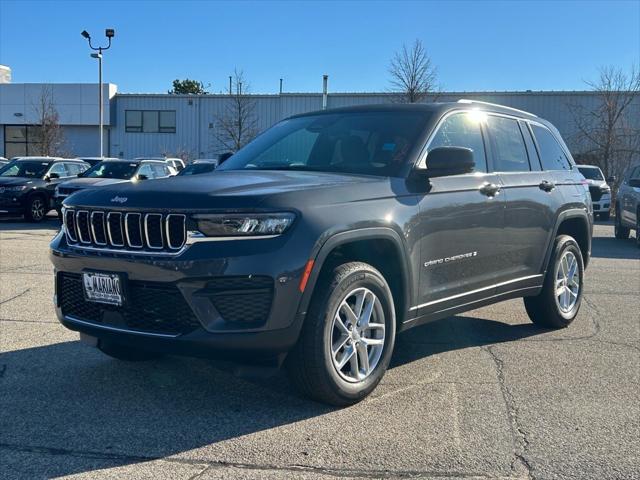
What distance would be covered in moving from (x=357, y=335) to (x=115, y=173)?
48.0 ft

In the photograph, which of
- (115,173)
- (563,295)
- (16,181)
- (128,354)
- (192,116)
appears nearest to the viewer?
(128,354)

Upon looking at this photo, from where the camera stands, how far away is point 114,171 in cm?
1766

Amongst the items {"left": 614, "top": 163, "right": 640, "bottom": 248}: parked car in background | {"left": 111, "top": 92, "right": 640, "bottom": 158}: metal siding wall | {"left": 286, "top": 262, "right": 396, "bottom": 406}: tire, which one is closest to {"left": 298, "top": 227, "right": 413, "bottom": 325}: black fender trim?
{"left": 286, "top": 262, "right": 396, "bottom": 406}: tire

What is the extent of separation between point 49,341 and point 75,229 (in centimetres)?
191

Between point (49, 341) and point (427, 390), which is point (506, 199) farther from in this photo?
point (49, 341)

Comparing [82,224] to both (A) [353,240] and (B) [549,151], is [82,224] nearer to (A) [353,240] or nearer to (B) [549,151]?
(A) [353,240]

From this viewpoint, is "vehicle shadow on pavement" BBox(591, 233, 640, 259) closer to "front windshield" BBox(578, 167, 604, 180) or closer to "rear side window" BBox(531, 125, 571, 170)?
"rear side window" BBox(531, 125, 571, 170)

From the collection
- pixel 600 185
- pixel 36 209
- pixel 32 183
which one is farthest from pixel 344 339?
pixel 600 185

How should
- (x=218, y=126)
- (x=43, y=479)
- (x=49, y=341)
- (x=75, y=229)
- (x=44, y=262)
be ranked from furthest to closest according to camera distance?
(x=218, y=126)
(x=44, y=262)
(x=49, y=341)
(x=75, y=229)
(x=43, y=479)

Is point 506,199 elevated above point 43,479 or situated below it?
above

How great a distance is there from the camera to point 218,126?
1714 inches

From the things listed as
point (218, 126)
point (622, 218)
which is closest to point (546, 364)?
point (622, 218)

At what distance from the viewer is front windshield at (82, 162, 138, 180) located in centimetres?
1747

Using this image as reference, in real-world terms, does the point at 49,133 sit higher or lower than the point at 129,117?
lower
